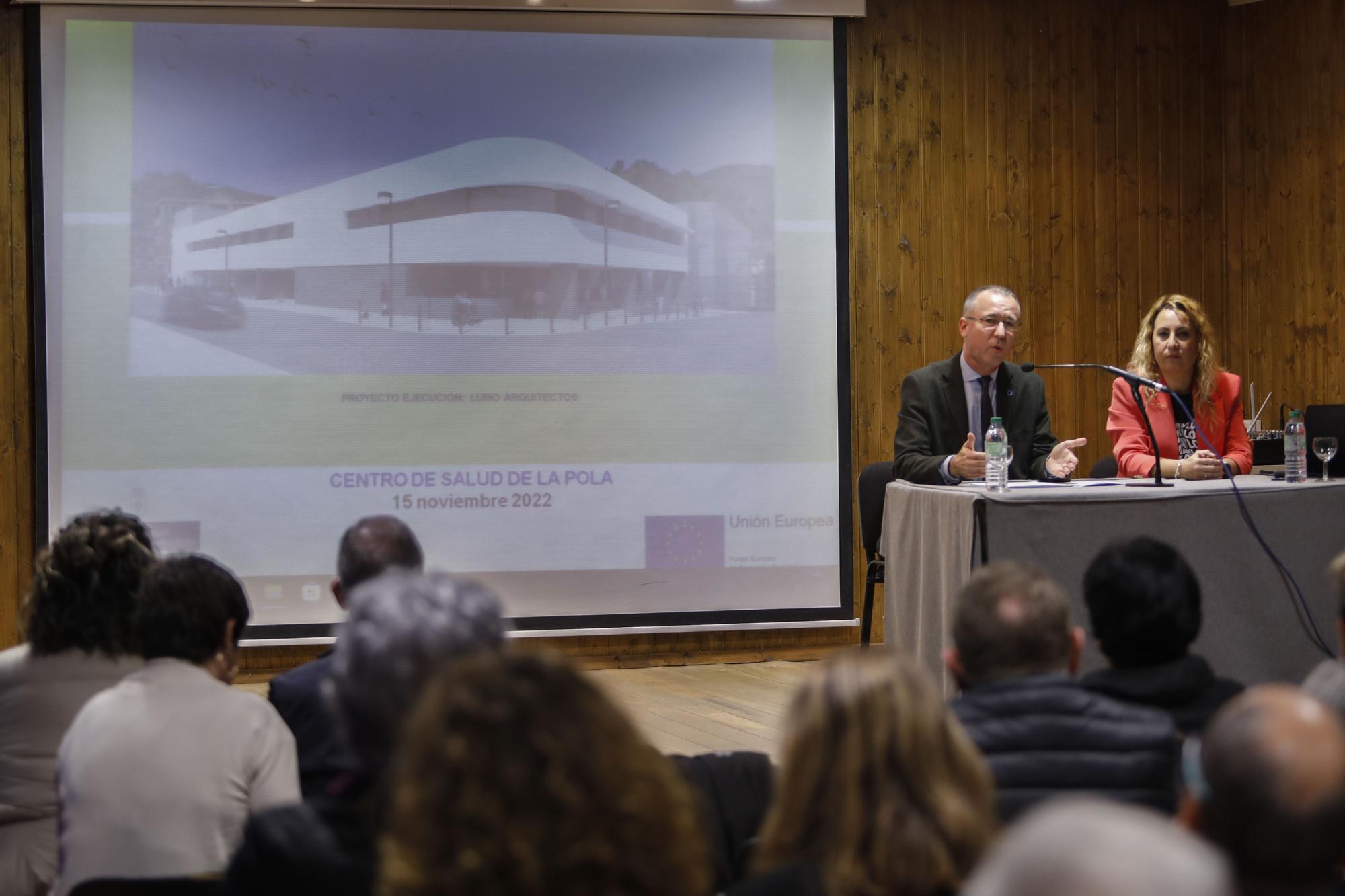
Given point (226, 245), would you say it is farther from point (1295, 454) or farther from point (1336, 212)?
point (1336, 212)

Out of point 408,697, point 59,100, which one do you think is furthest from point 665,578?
point 408,697

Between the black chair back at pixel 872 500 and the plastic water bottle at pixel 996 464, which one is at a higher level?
the plastic water bottle at pixel 996 464

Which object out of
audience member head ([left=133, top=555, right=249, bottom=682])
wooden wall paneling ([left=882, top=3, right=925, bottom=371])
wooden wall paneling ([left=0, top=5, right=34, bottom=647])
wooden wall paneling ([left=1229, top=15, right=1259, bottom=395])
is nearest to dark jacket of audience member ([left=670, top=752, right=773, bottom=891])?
audience member head ([left=133, top=555, right=249, bottom=682])

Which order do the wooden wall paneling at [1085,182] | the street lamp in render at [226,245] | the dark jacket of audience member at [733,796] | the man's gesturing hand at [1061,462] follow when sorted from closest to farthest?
the dark jacket of audience member at [733,796], the man's gesturing hand at [1061,462], the street lamp in render at [226,245], the wooden wall paneling at [1085,182]

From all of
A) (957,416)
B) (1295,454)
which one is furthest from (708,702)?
(1295,454)

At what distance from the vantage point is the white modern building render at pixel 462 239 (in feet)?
17.7

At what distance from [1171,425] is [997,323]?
760 mm

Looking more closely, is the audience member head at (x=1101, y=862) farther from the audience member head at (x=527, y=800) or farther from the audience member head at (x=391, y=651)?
the audience member head at (x=391, y=651)

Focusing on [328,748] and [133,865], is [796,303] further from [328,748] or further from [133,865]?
[133,865]

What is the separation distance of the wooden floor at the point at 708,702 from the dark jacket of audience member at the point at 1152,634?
77.3 inches

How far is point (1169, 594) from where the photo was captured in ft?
6.57

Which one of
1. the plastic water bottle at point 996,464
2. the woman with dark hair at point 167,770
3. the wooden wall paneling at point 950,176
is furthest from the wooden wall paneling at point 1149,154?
the woman with dark hair at point 167,770

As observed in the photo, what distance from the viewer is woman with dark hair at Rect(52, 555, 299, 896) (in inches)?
68.9

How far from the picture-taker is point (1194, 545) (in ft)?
11.6
